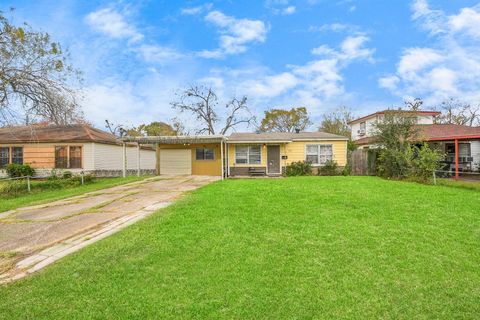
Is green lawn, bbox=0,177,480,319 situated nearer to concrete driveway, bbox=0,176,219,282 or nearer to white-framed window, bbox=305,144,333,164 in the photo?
concrete driveway, bbox=0,176,219,282

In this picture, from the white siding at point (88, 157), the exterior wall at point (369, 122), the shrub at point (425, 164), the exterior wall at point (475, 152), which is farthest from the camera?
the exterior wall at point (369, 122)

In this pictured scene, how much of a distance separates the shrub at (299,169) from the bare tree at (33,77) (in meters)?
11.7

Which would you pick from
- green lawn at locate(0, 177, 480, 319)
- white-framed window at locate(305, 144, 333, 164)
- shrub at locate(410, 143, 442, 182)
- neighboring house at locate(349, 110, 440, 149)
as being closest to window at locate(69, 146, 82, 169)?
green lawn at locate(0, 177, 480, 319)

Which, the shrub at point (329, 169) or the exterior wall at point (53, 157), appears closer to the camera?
the shrub at point (329, 169)

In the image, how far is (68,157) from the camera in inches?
689

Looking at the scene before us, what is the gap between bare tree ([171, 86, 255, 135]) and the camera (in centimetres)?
3331

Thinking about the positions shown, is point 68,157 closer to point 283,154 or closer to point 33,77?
point 33,77

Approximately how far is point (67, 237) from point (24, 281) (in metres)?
1.80

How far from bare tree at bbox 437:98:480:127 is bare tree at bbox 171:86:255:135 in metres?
22.6

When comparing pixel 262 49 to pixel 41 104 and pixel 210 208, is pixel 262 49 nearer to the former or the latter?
pixel 41 104

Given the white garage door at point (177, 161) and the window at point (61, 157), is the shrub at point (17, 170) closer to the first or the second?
the window at point (61, 157)

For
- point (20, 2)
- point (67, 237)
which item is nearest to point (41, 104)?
point (20, 2)

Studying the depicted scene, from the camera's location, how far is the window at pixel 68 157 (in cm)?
1745

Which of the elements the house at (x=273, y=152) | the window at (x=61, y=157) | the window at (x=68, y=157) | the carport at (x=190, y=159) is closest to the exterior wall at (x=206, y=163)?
the carport at (x=190, y=159)
